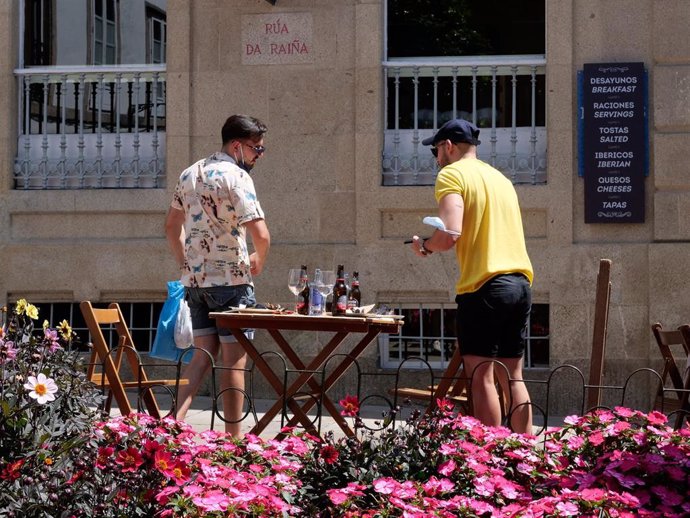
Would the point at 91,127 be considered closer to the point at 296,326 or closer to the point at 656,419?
the point at 296,326

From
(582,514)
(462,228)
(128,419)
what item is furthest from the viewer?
(462,228)

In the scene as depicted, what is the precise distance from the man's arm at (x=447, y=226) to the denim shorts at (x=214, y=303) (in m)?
1.25

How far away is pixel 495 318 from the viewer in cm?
574

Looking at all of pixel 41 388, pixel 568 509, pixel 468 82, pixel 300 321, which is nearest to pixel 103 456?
pixel 41 388

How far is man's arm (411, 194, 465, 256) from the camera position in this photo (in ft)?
18.5

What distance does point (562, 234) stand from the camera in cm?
999

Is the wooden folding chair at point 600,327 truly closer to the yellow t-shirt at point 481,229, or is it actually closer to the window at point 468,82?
the yellow t-shirt at point 481,229

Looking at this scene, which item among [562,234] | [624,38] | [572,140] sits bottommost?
[562,234]

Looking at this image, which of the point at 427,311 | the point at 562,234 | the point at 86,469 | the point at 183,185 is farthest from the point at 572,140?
the point at 86,469

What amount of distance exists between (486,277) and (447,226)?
12.7 inches

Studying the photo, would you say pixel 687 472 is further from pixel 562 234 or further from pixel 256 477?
pixel 562 234

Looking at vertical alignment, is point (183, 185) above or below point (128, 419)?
above

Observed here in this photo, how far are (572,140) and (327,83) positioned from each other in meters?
2.15

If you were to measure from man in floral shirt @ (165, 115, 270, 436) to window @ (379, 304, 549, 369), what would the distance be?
375 centimetres
